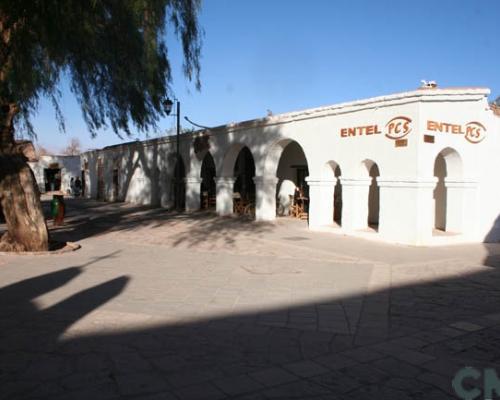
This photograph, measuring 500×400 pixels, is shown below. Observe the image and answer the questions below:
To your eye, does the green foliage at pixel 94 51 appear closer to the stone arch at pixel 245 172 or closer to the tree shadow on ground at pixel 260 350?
the tree shadow on ground at pixel 260 350

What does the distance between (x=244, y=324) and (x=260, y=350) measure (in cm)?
77

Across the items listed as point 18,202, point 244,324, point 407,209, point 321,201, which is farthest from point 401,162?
point 18,202

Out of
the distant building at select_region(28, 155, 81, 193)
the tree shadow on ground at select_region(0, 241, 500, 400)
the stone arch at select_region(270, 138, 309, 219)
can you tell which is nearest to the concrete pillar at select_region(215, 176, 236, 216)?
the stone arch at select_region(270, 138, 309, 219)

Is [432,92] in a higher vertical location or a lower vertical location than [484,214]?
higher

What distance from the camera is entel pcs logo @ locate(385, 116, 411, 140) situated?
1035 cm

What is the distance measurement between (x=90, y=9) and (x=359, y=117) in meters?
6.95

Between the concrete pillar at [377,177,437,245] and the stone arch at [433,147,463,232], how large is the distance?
0.80 meters

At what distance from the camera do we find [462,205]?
1148cm

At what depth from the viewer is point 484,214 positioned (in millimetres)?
11797

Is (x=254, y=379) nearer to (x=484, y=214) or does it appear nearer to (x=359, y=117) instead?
(x=359, y=117)

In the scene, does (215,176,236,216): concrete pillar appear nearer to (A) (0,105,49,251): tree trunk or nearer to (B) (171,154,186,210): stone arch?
(B) (171,154,186,210): stone arch

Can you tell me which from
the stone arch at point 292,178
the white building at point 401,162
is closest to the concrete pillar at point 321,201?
the white building at point 401,162

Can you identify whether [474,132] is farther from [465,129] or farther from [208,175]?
[208,175]

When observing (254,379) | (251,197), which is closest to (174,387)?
(254,379)
